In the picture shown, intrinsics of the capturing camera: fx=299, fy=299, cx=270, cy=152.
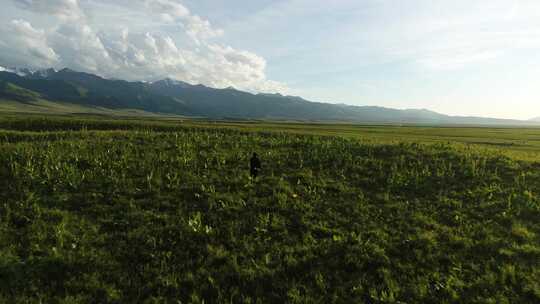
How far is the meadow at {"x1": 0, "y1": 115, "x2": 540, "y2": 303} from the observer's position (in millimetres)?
8102

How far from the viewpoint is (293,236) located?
35.0 feet

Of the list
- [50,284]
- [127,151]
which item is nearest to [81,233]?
[50,284]

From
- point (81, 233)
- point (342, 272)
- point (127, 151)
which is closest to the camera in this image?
point (342, 272)

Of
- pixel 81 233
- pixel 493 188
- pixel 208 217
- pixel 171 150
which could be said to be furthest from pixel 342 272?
pixel 171 150

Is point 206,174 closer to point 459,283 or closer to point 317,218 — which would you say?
point 317,218

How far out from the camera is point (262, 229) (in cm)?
1091

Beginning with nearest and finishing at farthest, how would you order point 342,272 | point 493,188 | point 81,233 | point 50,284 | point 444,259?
point 50,284 < point 342,272 < point 444,259 < point 81,233 < point 493,188

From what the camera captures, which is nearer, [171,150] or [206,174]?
[206,174]

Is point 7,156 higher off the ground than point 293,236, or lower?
higher

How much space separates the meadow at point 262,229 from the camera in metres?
8.10

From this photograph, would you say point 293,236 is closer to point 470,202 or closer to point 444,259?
point 444,259

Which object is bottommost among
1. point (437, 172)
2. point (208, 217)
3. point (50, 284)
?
point (50, 284)

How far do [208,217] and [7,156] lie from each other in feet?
44.6

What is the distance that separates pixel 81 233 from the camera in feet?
34.3
